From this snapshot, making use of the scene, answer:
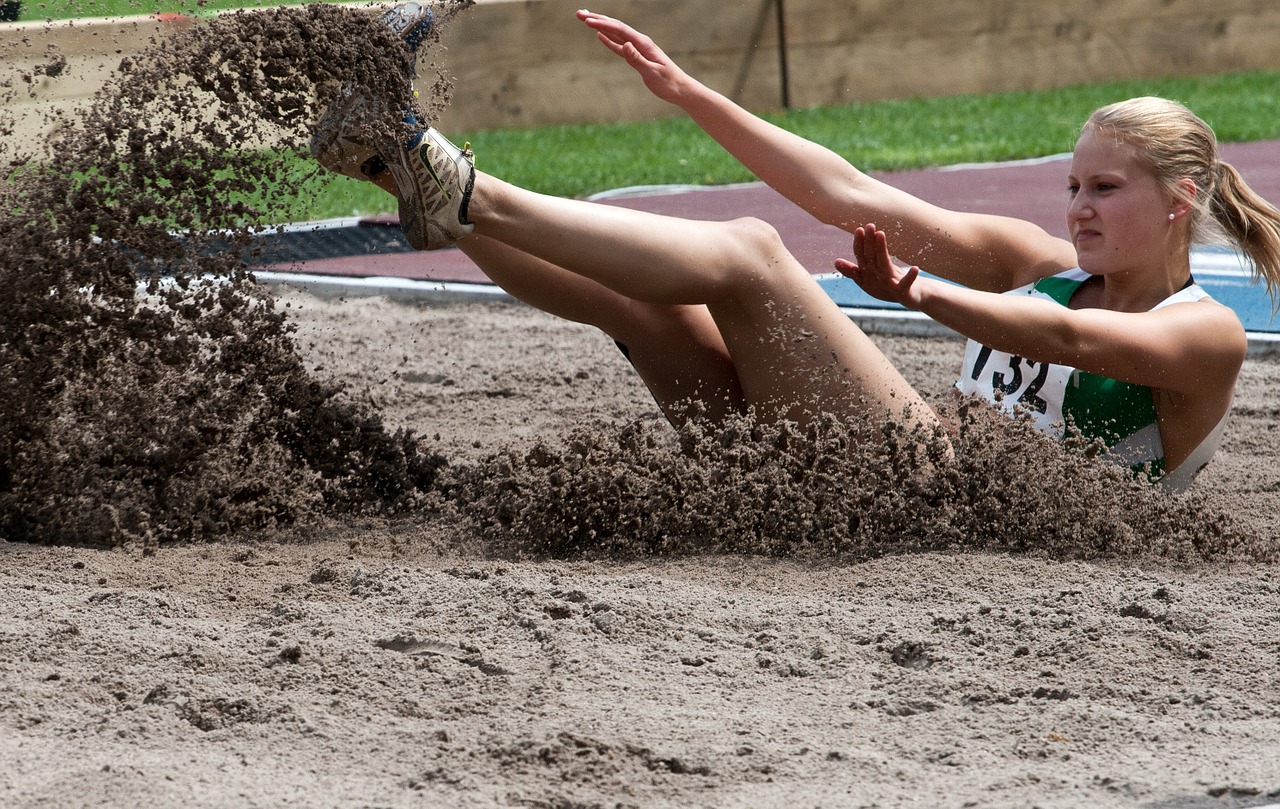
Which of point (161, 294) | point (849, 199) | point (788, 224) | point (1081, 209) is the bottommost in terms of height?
point (788, 224)

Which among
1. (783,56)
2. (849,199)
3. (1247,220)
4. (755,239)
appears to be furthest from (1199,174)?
(783,56)

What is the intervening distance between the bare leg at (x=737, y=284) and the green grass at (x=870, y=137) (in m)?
5.22

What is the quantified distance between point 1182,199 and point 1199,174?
0.08 m

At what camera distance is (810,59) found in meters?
15.2

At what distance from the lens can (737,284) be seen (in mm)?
3096

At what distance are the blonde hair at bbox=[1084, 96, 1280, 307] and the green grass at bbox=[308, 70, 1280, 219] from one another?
5367 millimetres

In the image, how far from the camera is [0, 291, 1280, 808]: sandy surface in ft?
6.75

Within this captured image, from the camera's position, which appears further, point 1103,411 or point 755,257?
point 1103,411

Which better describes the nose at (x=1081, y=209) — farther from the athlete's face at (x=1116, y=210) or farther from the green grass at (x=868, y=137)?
the green grass at (x=868, y=137)

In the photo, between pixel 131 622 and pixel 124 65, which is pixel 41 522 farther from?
pixel 124 65

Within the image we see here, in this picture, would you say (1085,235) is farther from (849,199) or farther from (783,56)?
(783,56)

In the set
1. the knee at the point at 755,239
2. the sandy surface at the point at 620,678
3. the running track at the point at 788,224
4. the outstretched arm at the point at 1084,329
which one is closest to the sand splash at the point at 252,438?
the sandy surface at the point at 620,678

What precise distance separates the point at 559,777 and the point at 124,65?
206 cm

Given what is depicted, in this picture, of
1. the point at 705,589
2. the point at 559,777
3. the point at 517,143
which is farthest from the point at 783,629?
the point at 517,143
